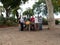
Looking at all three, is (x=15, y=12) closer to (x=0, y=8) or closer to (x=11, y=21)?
(x=0, y=8)

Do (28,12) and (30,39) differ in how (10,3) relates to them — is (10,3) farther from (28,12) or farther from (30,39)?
(30,39)

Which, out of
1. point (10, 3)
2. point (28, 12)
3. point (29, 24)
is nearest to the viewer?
point (29, 24)

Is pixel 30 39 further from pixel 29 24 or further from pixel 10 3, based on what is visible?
pixel 10 3

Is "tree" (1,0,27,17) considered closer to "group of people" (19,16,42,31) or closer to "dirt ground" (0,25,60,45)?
"group of people" (19,16,42,31)

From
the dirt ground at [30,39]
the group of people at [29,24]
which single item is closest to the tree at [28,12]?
the group of people at [29,24]

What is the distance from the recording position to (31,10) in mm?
48094

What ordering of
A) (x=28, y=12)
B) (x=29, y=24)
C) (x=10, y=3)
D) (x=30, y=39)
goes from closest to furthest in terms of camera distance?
1. (x=30, y=39)
2. (x=29, y=24)
3. (x=10, y=3)
4. (x=28, y=12)

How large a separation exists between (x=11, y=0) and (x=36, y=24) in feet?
50.5

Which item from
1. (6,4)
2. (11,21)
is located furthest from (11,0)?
(11,21)

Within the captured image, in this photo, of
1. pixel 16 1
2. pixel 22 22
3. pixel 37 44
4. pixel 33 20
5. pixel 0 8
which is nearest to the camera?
pixel 37 44

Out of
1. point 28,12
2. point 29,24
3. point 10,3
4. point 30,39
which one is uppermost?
point 10,3

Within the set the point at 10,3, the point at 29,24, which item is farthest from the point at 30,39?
the point at 10,3

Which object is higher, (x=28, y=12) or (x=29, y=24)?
(x=28, y=12)

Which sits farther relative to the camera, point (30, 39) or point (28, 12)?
point (28, 12)
